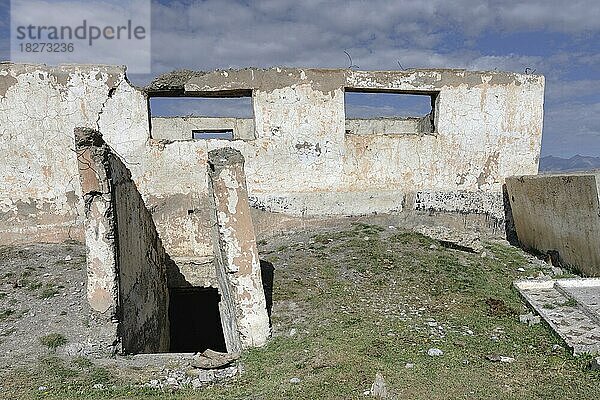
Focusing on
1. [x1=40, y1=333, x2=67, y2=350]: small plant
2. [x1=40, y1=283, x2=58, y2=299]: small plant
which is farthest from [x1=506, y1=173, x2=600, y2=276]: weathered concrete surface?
[x1=40, y1=283, x2=58, y2=299]: small plant

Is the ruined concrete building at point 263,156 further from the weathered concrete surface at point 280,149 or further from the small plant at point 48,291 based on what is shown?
the small plant at point 48,291

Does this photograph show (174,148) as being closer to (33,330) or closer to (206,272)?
(206,272)

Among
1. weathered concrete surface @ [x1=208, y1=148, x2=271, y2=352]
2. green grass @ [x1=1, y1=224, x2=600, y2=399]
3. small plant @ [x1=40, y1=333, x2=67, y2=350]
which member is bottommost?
small plant @ [x1=40, y1=333, x2=67, y2=350]

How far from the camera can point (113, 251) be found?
5.67 m

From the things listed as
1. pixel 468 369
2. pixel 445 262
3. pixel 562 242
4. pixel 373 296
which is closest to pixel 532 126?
pixel 562 242

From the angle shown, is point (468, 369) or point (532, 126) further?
point (532, 126)

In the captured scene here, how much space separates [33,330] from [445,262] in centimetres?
605

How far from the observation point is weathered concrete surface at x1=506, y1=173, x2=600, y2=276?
23.3ft

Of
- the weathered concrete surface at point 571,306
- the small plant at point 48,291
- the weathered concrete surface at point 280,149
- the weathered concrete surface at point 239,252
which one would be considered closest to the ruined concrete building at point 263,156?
the weathered concrete surface at point 280,149

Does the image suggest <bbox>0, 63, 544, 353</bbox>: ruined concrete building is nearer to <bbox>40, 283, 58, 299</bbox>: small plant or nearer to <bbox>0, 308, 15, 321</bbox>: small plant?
<bbox>40, 283, 58, 299</bbox>: small plant

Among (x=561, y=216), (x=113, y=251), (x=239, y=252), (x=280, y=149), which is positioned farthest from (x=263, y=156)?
Answer: (x=561, y=216)

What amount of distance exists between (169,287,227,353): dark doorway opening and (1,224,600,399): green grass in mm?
2318

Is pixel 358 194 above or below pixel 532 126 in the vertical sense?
below

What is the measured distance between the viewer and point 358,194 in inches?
375
